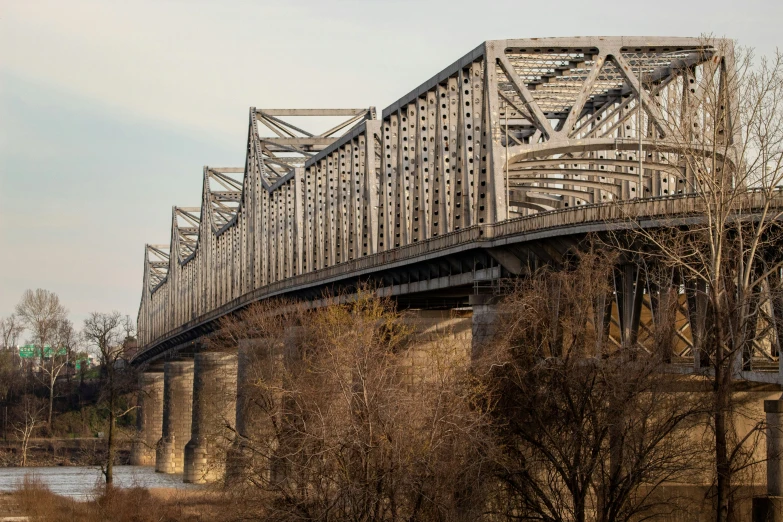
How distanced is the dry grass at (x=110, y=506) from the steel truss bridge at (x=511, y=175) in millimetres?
11931

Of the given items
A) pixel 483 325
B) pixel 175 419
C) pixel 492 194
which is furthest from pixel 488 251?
pixel 175 419

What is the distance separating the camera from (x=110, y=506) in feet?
186

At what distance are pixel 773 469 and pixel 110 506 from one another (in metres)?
33.4

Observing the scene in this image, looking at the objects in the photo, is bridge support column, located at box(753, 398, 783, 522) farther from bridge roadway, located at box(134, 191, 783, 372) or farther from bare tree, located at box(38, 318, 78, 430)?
bare tree, located at box(38, 318, 78, 430)

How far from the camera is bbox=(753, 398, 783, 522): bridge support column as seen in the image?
30.8 meters

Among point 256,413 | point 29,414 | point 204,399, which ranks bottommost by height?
point 256,413

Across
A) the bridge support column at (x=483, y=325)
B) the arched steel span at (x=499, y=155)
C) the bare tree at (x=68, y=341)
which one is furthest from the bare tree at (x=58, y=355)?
the bridge support column at (x=483, y=325)

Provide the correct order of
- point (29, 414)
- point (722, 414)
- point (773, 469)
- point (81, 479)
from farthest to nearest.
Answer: point (29, 414) → point (81, 479) → point (773, 469) → point (722, 414)

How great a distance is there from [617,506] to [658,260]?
6.21m

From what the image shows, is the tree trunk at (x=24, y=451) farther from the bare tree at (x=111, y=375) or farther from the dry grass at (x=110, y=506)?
the dry grass at (x=110, y=506)

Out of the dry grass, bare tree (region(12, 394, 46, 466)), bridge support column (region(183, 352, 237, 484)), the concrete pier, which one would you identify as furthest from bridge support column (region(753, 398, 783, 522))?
bare tree (region(12, 394, 46, 466))

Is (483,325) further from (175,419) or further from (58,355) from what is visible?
(58,355)

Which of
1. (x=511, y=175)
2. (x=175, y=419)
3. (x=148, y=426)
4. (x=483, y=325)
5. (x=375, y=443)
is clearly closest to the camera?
(x=375, y=443)

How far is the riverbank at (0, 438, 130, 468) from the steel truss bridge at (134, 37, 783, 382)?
23091 mm
